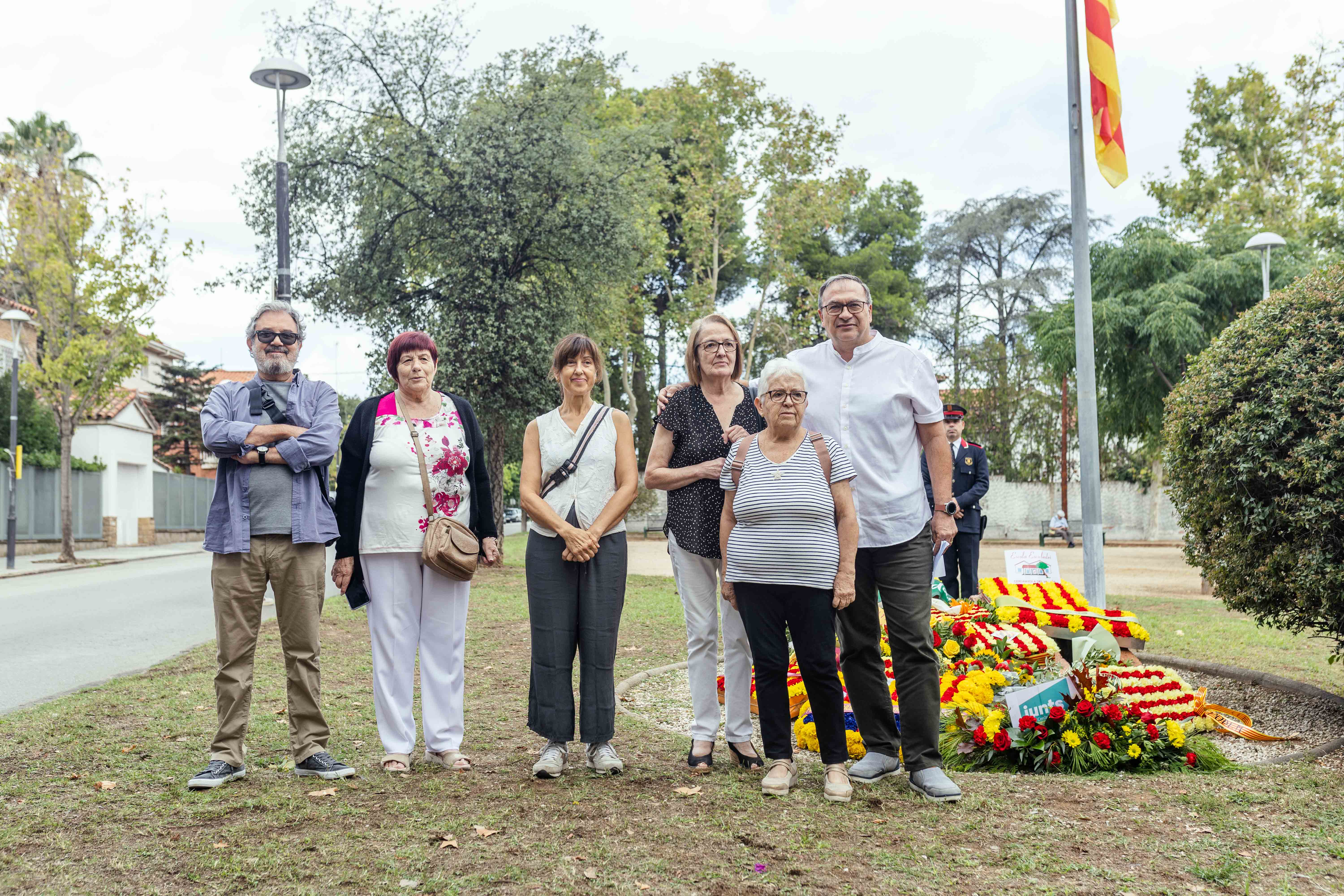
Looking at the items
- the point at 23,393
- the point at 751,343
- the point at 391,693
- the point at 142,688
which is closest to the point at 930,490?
the point at 391,693

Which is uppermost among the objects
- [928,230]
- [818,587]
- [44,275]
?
[928,230]

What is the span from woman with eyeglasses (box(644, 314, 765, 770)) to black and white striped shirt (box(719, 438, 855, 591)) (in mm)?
417

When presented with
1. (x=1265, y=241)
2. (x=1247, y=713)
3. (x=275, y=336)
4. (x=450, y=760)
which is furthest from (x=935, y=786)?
(x=1265, y=241)

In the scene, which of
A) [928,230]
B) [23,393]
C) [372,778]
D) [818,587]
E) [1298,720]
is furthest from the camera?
[928,230]

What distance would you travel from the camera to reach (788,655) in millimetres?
4512

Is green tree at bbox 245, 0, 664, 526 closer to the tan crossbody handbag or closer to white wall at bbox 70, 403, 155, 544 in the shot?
the tan crossbody handbag

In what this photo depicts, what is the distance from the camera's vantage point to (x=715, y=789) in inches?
176

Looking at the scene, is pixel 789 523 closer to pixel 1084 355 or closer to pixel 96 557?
pixel 1084 355

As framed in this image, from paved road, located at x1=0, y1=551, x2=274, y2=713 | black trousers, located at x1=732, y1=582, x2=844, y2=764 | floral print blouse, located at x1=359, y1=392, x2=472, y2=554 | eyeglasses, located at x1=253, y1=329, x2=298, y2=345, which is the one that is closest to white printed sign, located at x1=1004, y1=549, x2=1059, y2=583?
black trousers, located at x1=732, y1=582, x2=844, y2=764

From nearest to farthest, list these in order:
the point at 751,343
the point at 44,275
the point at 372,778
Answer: the point at 372,778
the point at 44,275
the point at 751,343

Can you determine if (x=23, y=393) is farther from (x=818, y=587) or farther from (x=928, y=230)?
(x=928, y=230)

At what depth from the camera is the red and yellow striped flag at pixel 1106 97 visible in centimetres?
864

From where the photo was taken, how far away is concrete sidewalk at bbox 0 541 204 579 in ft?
71.8

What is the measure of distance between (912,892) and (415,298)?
16.0 m
